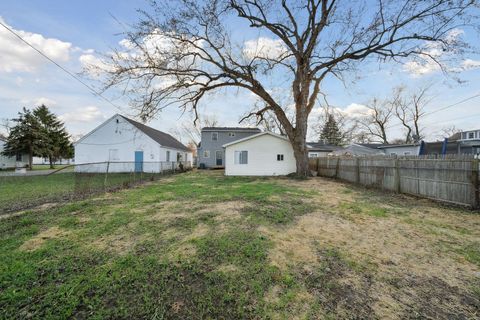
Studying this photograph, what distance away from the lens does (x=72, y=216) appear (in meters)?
5.02

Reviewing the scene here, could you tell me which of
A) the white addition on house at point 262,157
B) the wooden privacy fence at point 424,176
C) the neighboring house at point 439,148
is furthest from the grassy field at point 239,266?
the white addition on house at point 262,157

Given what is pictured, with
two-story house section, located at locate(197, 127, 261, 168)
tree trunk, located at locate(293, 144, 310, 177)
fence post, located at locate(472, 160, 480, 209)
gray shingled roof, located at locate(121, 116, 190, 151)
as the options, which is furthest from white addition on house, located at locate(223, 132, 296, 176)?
fence post, located at locate(472, 160, 480, 209)

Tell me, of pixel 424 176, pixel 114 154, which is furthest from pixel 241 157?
pixel 114 154

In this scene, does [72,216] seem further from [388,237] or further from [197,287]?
[388,237]

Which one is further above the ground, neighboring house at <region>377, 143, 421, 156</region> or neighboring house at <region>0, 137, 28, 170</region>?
neighboring house at <region>377, 143, 421, 156</region>

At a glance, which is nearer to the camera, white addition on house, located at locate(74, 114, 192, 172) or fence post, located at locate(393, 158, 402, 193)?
fence post, located at locate(393, 158, 402, 193)

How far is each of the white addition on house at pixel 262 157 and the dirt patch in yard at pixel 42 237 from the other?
12361 mm

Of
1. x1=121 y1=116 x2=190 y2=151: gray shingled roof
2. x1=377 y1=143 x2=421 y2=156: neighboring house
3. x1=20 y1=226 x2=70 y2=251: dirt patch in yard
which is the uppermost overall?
x1=121 y1=116 x2=190 y2=151: gray shingled roof

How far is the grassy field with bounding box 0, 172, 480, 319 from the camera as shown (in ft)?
6.72

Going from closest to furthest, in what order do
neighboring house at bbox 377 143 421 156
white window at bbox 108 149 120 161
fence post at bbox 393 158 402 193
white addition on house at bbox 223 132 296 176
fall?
1. fence post at bbox 393 158 402 193
2. white addition on house at bbox 223 132 296 176
3. white window at bbox 108 149 120 161
4. neighboring house at bbox 377 143 421 156

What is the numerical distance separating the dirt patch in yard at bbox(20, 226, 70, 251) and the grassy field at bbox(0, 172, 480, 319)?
3 centimetres

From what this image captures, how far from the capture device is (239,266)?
275 cm

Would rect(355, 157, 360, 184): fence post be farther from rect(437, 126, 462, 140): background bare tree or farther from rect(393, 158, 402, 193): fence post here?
rect(437, 126, 462, 140): background bare tree

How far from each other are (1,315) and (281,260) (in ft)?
9.67
